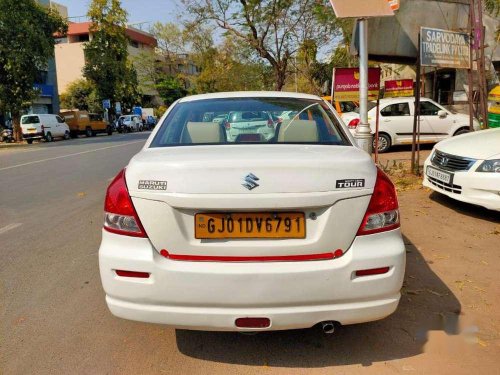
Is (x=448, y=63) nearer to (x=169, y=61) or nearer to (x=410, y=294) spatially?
(x=410, y=294)

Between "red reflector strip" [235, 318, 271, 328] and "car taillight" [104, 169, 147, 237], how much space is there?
665 millimetres

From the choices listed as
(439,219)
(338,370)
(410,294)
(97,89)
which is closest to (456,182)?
(439,219)

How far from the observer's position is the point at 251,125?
4.04 metres

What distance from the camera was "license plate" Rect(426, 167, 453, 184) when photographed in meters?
5.88

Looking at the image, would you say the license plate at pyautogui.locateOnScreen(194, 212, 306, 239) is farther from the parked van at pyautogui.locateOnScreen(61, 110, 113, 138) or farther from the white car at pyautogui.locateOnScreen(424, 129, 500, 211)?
the parked van at pyautogui.locateOnScreen(61, 110, 113, 138)

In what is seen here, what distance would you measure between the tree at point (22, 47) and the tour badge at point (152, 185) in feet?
85.9

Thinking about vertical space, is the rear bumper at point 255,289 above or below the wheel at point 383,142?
below

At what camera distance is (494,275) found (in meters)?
3.96

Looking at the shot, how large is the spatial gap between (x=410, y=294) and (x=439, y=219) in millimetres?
2469

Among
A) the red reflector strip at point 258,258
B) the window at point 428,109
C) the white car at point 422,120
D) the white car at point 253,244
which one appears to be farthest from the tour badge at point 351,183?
the window at point 428,109

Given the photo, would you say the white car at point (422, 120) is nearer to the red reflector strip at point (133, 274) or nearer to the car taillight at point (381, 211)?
the car taillight at point (381, 211)

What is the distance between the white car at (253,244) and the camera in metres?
2.34

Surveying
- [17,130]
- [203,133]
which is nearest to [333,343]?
[203,133]

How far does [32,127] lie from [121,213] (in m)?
28.2
